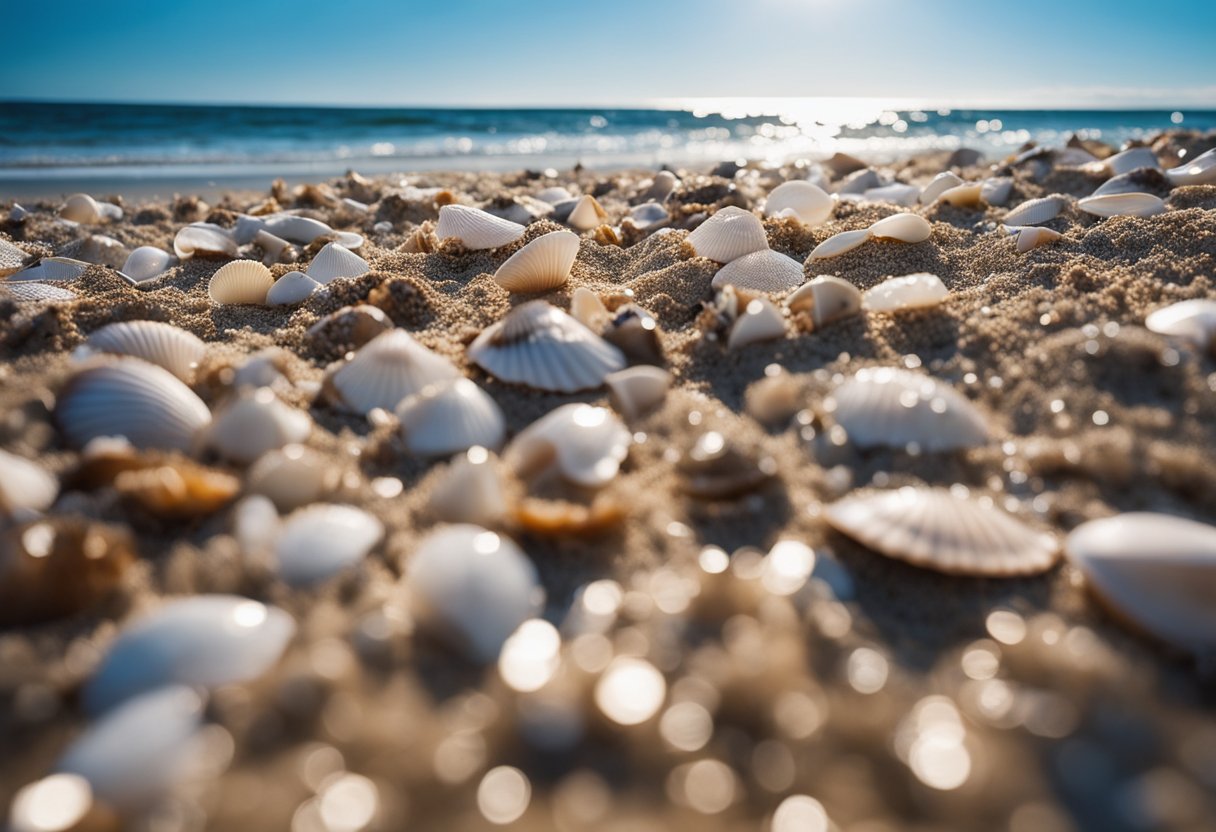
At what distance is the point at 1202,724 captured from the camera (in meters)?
0.95

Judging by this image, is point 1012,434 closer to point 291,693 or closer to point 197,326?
point 291,693

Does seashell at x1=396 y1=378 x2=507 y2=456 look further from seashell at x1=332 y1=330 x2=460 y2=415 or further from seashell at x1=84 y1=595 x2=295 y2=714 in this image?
seashell at x1=84 y1=595 x2=295 y2=714

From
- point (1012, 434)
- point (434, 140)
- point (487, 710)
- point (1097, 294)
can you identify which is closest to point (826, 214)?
point (1097, 294)

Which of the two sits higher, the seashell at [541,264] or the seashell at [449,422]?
the seashell at [541,264]

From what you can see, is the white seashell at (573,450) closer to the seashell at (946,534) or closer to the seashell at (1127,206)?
the seashell at (946,534)

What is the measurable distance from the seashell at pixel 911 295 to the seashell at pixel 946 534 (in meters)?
0.97

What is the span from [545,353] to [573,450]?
1.51 feet

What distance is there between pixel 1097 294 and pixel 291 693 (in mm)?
2245

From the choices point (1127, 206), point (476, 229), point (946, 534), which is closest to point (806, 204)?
point (1127, 206)

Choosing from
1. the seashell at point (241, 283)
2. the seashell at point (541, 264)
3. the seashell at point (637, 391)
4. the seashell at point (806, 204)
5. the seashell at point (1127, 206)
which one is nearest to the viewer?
the seashell at point (637, 391)

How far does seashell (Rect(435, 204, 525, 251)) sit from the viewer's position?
2916 millimetres

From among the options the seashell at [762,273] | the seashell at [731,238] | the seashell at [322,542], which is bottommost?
the seashell at [322,542]

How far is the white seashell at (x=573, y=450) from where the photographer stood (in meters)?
1.47

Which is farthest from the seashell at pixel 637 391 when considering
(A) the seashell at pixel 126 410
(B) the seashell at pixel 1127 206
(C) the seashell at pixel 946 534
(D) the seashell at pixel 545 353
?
(B) the seashell at pixel 1127 206
